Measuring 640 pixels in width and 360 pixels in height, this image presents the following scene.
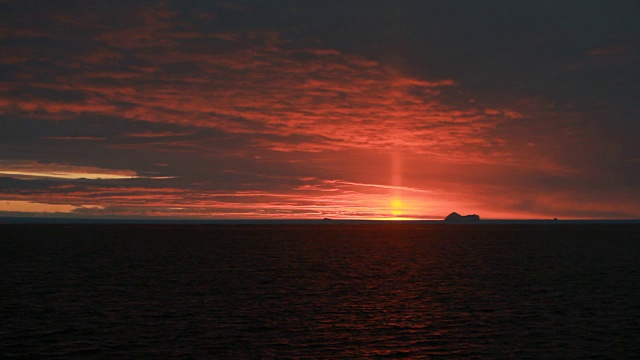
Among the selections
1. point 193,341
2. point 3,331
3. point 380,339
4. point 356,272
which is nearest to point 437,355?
point 380,339

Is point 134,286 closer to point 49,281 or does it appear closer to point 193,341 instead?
point 49,281

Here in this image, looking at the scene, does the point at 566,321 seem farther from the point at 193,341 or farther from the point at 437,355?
the point at 193,341

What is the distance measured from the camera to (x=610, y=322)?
3925 cm

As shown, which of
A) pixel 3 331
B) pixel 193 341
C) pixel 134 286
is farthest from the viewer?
pixel 134 286

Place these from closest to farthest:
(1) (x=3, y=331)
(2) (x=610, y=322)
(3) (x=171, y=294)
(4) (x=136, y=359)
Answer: (4) (x=136, y=359), (1) (x=3, y=331), (2) (x=610, y=322), (3) (x=171, y=294)

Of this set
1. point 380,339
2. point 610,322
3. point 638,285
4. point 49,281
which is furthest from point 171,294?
point 638,285

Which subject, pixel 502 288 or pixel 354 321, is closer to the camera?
pixel 354 321

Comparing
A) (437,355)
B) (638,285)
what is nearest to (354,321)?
(437,355)

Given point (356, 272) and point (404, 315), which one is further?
point (356, 272)

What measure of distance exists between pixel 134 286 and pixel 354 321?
2697 centimetres

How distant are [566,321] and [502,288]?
62.6 ft

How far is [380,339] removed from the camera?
34.2 meters

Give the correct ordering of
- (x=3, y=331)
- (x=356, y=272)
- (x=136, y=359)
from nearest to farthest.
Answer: (x=136, y=359)
(x=3, y=331)
(x=356, y=272)

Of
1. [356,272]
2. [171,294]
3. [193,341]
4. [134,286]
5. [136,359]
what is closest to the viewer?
[136,359]
